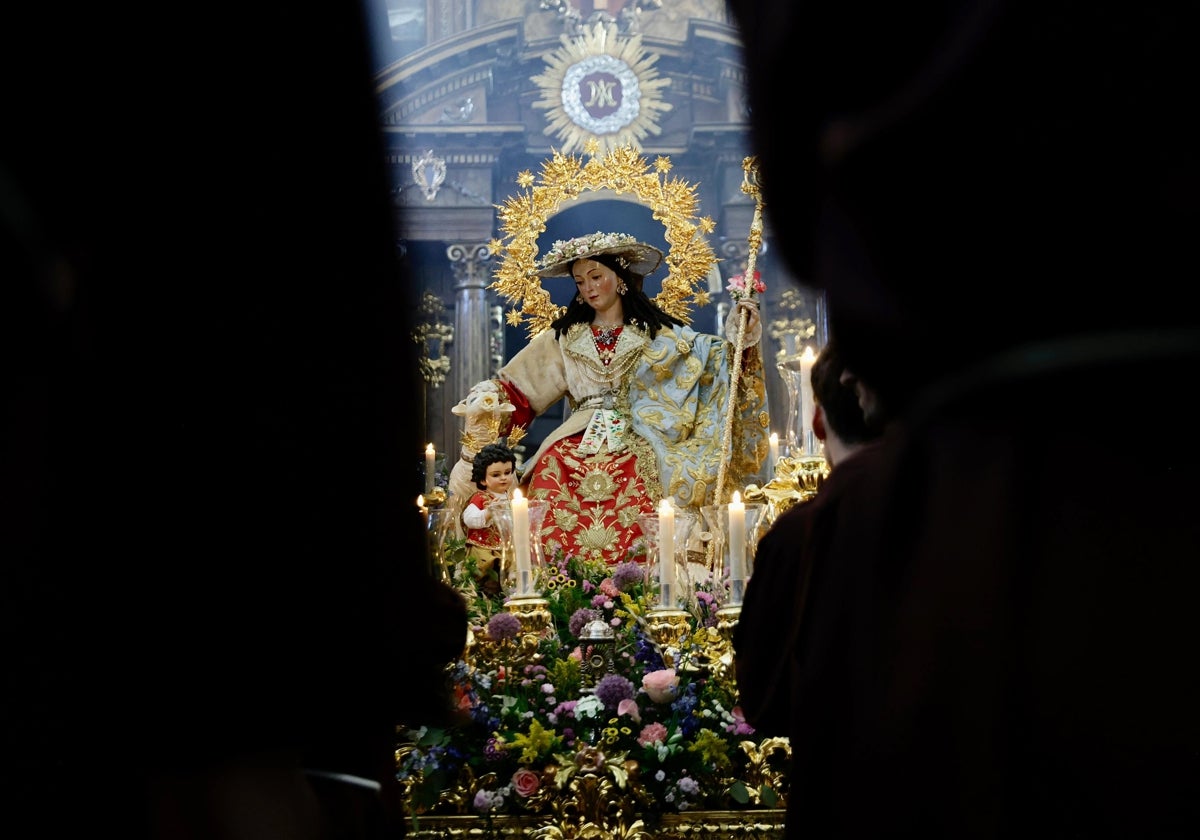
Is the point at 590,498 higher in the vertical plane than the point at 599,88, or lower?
lower

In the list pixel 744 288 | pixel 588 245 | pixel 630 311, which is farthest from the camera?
pixel 630 311

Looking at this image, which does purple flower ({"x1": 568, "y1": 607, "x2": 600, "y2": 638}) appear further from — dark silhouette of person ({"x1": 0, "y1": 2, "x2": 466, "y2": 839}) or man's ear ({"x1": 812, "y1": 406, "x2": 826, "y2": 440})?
dark silhouette of person ({"x1": 0, "y1": 2, "x2": 466, "y2": 839})

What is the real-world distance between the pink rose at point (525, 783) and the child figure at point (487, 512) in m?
1.20

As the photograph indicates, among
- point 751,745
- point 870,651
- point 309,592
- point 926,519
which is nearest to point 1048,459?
point 926,519

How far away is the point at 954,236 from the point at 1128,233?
0.11m

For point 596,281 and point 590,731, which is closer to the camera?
point 590,731

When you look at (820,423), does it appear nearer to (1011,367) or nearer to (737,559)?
(737,559)

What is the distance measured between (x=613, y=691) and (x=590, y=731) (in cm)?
10

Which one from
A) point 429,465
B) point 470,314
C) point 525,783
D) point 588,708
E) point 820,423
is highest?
point 470,314

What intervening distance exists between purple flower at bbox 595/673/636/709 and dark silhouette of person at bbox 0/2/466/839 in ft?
5.38

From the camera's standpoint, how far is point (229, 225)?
0.87 m

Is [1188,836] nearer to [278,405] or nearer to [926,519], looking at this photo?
[926,519]

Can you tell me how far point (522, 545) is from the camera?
2898 millimetres

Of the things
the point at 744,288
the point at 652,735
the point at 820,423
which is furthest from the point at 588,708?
the point at 744,288
